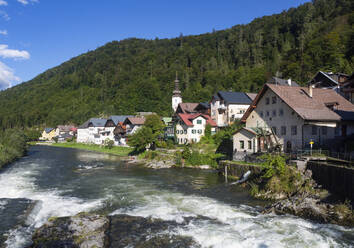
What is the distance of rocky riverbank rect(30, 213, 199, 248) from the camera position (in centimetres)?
1245

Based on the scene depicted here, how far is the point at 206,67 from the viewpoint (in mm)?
132750

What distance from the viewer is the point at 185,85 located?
12756cm

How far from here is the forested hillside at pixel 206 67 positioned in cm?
8219

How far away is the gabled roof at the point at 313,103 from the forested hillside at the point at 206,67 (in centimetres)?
3645

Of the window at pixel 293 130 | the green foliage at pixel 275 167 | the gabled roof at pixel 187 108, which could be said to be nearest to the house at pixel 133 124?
the gabled roof at pixel 187 108

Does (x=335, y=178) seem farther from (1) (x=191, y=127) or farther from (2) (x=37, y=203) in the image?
(1) (x=191, y=127)

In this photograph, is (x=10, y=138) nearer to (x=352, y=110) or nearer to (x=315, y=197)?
(x=315, y=197)

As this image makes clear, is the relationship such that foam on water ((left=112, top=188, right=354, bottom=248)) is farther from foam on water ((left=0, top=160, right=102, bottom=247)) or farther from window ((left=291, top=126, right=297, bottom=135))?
window ((left=291, top=126, right=297, bottom=135))

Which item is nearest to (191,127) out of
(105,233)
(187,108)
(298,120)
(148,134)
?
(148,134)

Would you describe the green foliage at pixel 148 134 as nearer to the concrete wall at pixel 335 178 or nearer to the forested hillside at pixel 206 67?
the concrete wall at pixel 335 178

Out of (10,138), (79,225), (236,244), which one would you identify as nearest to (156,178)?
(79,225)

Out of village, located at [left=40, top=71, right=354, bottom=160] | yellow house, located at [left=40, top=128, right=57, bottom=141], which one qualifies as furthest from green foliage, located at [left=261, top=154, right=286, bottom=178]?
yellow house, located at [left=40, top=128, right=57, bottom=141]

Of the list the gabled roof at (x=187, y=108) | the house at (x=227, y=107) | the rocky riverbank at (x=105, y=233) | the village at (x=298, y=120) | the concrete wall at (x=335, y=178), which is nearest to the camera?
the rocky riverbank at (x=105, y=233)

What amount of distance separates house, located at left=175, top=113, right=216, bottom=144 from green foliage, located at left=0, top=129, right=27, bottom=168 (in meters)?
32.3
